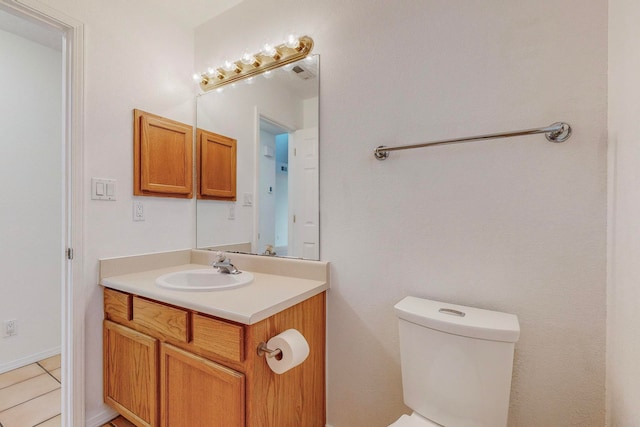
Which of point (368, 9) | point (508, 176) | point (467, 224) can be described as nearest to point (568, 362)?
point (467, 224)

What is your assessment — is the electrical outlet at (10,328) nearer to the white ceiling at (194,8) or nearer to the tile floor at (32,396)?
the tile floor at (32,396)

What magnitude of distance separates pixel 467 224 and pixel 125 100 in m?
1.88

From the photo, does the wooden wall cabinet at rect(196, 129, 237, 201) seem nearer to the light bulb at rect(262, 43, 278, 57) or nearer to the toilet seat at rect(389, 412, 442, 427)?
the light bulb at rect(262, 43, 278, 57)

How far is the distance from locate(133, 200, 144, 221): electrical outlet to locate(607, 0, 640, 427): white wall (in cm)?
210

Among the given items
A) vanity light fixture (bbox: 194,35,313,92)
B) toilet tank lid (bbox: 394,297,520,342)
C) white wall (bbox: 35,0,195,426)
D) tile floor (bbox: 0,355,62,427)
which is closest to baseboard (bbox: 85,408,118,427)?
white wall (bbox: 35,0,195,426)

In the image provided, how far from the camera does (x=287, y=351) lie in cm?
102

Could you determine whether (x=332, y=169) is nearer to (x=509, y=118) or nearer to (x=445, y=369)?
(x=509, y=118)

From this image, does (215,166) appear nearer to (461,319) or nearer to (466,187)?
(466,187)

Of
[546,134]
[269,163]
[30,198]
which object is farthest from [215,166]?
[546,134]

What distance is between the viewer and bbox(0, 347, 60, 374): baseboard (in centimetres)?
203

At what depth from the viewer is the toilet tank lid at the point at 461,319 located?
0.90 m

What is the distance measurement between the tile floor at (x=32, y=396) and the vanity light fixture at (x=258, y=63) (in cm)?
213

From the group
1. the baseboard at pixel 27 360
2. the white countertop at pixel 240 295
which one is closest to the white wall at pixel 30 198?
the baseboard at pixel 27 360

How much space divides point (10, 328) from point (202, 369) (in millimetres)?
1990
